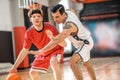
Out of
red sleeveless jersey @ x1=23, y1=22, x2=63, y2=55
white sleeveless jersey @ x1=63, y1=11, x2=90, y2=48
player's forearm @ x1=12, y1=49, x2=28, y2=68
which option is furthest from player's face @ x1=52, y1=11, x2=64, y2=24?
player's forearm @ x1=12, y1=49, x2=28, y2=68

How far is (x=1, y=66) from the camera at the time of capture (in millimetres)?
10484

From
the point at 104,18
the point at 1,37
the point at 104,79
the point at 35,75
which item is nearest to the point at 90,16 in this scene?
the point at 104,18

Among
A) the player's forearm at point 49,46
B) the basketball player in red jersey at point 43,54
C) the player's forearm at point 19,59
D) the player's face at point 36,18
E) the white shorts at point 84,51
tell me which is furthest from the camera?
the white shorts at point 84,51

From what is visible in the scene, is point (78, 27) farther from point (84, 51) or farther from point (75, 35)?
point (84, 51)

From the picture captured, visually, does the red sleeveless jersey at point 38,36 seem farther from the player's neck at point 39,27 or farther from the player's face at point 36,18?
the player's face at point 36,18

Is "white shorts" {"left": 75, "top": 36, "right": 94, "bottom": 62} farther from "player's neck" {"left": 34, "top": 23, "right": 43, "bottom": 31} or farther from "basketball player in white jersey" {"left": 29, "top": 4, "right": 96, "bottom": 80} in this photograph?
"player's neck" {"left": 34, "top": 23, "right": 43, "bottom": 31}

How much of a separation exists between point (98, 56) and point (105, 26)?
184 cm

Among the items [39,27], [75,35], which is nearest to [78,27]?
[75,35]

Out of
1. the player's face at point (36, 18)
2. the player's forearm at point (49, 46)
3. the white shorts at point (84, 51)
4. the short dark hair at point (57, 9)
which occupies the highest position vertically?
the short dark hair at point (57, 9)

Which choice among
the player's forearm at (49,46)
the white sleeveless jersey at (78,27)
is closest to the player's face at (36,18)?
the white sleeveless jersey at (78,27)

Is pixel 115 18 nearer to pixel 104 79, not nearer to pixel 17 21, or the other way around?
pixel 17 21

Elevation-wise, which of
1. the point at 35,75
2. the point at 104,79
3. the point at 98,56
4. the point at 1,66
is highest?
the point at 35,75

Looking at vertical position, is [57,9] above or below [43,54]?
above

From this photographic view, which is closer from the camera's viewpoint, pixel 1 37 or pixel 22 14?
pixel 1 37
